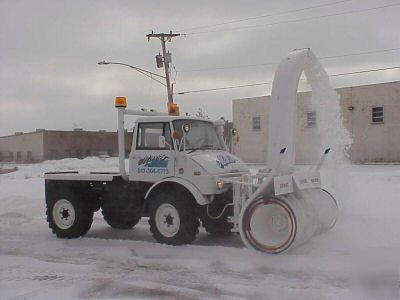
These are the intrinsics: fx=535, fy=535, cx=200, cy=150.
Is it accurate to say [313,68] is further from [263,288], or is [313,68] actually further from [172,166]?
[263,288]

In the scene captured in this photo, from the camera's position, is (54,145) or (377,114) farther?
(54,145)

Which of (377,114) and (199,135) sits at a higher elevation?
(377,114)

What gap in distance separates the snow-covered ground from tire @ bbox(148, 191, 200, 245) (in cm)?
20

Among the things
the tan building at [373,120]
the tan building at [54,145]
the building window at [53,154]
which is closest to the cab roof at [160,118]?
the tan building at [373,120]

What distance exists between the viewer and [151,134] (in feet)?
33.6

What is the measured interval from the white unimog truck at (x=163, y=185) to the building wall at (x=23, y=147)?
185 feet

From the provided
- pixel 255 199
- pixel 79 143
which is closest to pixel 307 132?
pixel 255 199

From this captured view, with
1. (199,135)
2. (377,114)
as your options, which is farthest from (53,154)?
(199,135)

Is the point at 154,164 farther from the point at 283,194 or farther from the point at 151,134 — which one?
the point at 283,194

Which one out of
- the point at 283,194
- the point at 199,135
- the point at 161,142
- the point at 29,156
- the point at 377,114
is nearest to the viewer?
the point at 283,194

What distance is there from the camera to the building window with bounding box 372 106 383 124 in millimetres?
32781

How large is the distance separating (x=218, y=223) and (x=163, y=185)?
56.3 inches

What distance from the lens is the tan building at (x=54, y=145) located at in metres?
67.2

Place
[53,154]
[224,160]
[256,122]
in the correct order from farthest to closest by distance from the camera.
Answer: [53,154] < [256,122] < [224,160]
